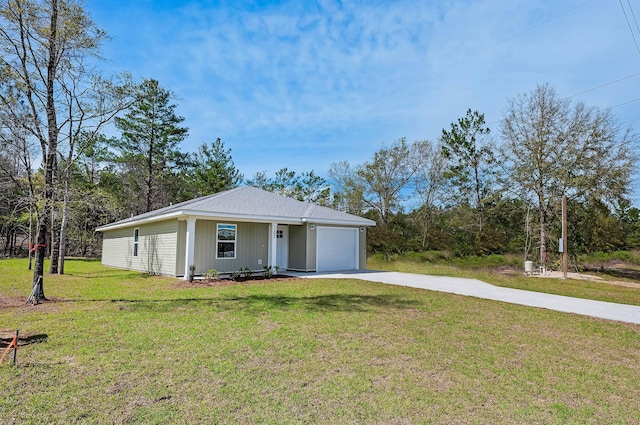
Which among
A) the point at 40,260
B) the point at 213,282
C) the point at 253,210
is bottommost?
the point at 213,282

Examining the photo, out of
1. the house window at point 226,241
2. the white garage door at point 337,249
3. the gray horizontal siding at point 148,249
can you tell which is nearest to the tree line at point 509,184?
the white garage door at point 337,249

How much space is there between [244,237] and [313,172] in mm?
21085

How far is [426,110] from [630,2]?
7920 mm

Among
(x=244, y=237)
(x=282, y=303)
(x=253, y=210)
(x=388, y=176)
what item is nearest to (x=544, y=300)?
(x=282, y=303)

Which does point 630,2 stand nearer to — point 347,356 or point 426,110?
point 426,110

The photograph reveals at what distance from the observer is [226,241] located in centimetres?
1266

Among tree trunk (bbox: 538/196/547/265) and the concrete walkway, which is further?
tree trunk (bbox: 538/196/547/265)

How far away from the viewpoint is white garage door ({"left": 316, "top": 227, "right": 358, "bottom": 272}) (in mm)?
14201

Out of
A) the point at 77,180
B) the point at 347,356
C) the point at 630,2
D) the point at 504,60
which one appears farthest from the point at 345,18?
the point at 77,180

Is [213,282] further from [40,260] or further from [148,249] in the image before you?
[148,249]

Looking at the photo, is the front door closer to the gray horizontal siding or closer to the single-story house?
the single-story house

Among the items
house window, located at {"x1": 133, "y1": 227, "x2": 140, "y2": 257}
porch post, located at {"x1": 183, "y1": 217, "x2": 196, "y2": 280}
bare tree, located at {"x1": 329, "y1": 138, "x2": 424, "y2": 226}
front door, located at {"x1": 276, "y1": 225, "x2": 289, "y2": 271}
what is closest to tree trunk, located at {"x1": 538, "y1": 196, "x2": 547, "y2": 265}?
bare tree, located at {"x1": 329, "y1": 138, "x2": 424, "y2": 226}

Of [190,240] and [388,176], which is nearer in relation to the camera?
[190,240]

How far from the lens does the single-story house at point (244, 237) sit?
12.0m
